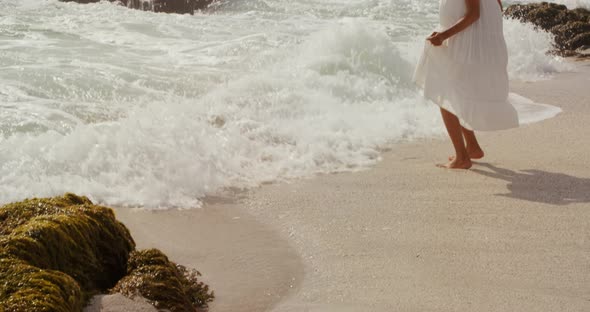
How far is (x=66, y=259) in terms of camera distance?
3283mm

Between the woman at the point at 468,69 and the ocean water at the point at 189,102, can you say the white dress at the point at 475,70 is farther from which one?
the ocean water at the point at 189,102

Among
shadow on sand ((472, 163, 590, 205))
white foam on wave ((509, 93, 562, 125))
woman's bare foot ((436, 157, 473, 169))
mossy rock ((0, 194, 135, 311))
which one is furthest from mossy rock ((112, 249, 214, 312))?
white foam on wave ((509, 93, 562, 125))

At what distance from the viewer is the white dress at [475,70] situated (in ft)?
21.1

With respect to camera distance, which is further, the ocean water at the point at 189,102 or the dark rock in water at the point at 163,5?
the dark rock in water at the point at 163,5

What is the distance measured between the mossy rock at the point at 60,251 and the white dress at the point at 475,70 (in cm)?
354

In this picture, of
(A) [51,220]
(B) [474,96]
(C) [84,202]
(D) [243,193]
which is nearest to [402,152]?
(B) [474,96]

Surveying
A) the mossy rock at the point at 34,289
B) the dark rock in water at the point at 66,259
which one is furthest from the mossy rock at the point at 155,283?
the mossy rock at the point at 34,289

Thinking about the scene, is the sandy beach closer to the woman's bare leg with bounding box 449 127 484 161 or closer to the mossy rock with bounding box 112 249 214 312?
the woman's bare leg with bounding box 449 127 484 161

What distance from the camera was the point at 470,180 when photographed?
246 inches

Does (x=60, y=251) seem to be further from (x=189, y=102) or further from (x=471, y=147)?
(x=189, y=102)

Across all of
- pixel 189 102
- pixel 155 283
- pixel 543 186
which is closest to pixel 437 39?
pixel 543 186

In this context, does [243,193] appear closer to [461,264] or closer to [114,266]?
[461,264]

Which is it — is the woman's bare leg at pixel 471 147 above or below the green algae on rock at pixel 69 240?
below

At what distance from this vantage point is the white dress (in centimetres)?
642
